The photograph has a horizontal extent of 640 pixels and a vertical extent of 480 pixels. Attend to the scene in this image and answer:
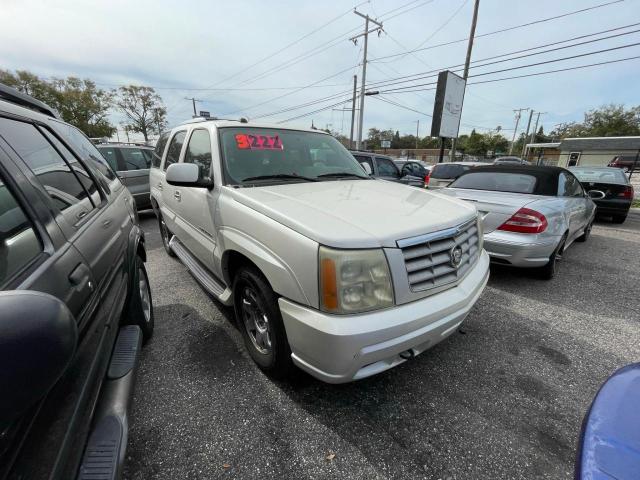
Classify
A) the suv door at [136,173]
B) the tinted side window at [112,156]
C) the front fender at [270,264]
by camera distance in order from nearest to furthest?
the front fender at [270,264]
the tinted side window at [112,156]
the suv door at [136,173]

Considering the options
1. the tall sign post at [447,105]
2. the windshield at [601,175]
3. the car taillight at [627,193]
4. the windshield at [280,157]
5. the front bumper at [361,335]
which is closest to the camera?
the front bumper at [361,335]

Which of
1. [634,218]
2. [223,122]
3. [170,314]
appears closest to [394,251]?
[223,122]

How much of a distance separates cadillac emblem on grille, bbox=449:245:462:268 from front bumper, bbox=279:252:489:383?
204 mm

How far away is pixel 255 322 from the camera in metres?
2.31

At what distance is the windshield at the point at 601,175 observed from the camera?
8.34 metres

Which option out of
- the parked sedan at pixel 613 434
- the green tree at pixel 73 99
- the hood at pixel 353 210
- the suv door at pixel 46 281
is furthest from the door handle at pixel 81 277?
the green tree at pixel 73 99

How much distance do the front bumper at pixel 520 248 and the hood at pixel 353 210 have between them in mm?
1613

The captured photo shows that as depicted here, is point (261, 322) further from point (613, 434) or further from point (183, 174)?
point (613, 434)

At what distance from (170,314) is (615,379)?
3.41 metres

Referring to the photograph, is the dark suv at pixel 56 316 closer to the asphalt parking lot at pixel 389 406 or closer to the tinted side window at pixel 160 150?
the asphalt parking lot at pixel 389 406

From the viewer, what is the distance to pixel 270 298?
6.32 feet

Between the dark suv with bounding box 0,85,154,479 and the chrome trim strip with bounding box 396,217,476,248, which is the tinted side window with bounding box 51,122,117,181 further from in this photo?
the chrome trim strip with bounding box 396,217,476,248

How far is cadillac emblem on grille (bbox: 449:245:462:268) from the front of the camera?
198 centimetres

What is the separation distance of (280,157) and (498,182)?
3564 millimetres
